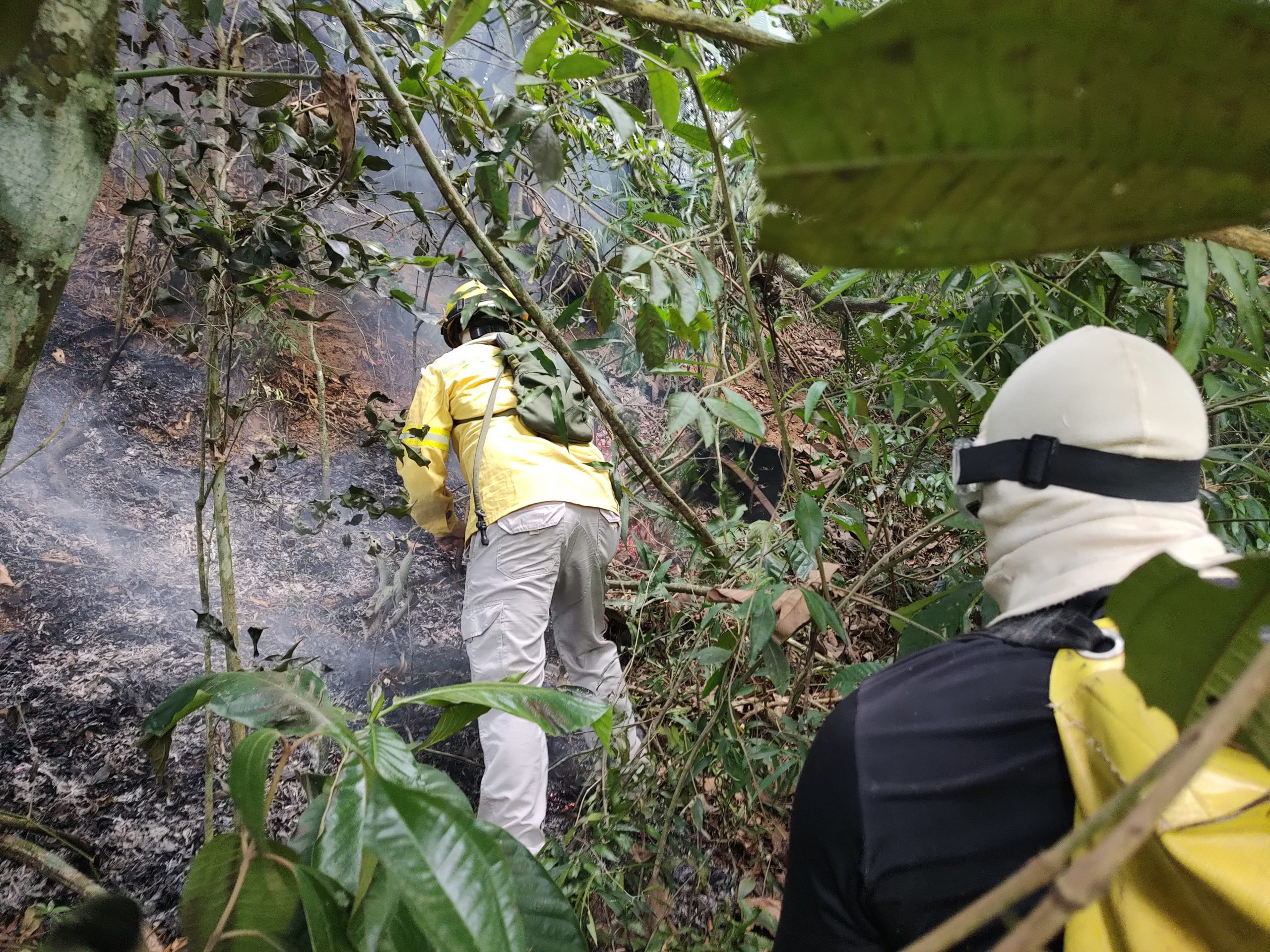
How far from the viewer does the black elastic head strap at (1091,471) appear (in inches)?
29.5

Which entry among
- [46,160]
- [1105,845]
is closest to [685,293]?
[46,160]

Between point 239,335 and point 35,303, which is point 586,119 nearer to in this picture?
point 239,335

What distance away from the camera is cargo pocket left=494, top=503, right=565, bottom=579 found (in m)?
1.92

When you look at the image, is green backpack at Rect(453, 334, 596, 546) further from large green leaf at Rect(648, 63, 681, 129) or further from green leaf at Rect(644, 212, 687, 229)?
large green leaf at Rect(648, 63, 681, 129)

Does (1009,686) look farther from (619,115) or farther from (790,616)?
(619,115)

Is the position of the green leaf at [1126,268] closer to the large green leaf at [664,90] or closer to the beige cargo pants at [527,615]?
the large green leaf at [664,90]

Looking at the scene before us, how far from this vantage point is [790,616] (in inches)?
45.6

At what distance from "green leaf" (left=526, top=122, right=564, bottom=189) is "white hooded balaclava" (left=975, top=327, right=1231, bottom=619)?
0.62 m

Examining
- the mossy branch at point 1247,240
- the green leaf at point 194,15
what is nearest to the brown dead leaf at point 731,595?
the mossy branch at point 1247,240

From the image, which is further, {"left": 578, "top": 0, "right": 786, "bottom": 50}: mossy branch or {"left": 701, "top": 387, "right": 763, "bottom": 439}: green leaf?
{"left": 701, "top": 387, "right": 763, "bottom": 439}: green leaf

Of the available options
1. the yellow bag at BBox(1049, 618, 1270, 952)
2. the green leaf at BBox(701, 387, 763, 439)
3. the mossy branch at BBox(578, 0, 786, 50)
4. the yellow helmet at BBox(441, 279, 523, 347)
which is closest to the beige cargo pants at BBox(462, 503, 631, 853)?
the yellow helmet at BBox(441, 279, 523, 347)

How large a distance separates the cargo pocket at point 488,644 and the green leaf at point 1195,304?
5.26 feet

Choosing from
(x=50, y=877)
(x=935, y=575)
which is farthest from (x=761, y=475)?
(x=50, y=877)

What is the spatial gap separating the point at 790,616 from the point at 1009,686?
0.49 metres
